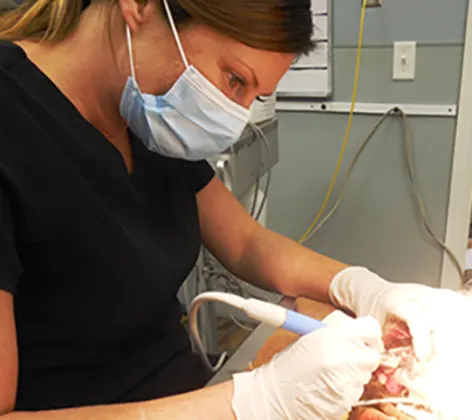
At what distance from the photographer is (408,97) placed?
1.97 metres

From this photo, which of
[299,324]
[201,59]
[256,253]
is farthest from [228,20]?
[256,253]

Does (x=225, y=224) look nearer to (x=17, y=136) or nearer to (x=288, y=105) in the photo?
(x=17, y=136)

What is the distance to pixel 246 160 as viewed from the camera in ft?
4.73

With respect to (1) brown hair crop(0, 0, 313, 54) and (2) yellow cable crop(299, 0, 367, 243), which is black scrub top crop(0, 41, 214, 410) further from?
(2) yellow cable crop(299, 0, 367, 243)

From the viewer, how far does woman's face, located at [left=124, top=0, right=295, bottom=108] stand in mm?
782

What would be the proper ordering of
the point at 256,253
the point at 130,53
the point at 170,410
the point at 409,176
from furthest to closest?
the point at 409,176, the point at 256,253, the point at 130,53, the point at 170,410

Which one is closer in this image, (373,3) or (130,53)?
(130,53)

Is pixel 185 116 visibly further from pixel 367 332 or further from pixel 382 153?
pixel 382 153

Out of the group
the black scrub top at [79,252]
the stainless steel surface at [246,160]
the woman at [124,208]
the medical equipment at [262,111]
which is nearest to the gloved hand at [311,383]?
the woman at [124,208]

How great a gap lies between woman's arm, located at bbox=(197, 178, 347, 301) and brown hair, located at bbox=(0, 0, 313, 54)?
0.43m

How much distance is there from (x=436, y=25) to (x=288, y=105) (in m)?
0.63

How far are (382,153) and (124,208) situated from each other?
1.46 meters

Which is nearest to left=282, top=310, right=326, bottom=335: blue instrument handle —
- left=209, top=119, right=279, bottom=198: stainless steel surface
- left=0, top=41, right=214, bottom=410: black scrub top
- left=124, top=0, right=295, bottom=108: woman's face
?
left=0, top=41, right=214, bottom=410: black scrub top

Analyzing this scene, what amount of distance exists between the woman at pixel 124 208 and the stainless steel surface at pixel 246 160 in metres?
0.36
